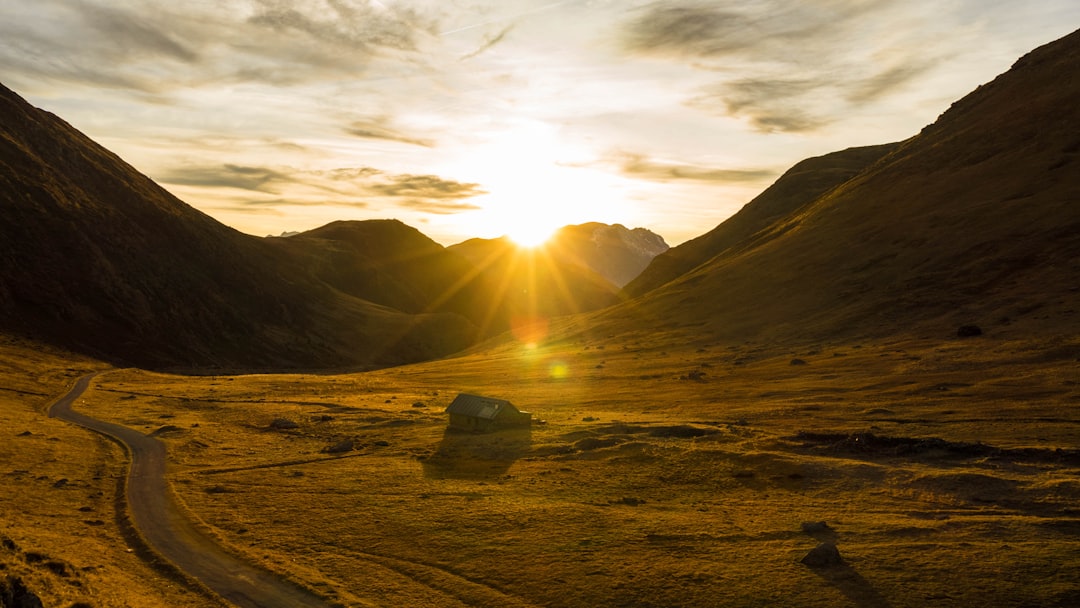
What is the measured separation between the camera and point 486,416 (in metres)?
71.2

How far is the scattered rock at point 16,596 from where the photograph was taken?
23328 mm

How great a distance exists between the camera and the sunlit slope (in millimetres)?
107250

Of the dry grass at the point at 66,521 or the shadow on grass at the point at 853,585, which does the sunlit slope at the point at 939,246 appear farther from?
the dry grass at the point at 66,521

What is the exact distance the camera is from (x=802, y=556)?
112ft

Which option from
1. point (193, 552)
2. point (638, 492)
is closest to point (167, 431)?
point (193, 552)

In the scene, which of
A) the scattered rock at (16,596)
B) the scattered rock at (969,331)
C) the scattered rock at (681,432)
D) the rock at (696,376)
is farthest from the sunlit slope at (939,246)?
the scattered rock at (16,596)

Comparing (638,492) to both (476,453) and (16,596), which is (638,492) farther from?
(16,596)

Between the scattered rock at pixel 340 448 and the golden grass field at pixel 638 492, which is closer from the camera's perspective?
the golden grass field at pixel 638 492

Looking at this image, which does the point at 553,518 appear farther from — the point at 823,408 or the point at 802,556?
the point at 823,408

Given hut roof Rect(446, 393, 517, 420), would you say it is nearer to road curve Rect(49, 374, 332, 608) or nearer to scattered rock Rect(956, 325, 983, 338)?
road curve Rect(49, 374, 332, 608)

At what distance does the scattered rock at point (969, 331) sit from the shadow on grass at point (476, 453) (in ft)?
206

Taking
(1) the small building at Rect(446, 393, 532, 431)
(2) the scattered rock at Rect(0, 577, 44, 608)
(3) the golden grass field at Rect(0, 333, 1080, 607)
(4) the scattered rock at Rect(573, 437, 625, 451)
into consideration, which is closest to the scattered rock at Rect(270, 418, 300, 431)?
(3) the golden grass field at Rect(0, 333, 1080, 607)

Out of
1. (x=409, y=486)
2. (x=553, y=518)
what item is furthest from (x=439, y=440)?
(x=553, y=518)

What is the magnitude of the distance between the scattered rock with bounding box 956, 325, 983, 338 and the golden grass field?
10.9 ft
